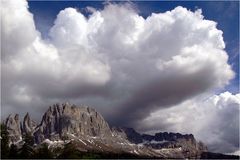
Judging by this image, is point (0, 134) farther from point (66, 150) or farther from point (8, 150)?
point (66, 150)

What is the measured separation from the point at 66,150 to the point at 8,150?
72.8 feet

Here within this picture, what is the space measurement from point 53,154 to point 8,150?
627 inches

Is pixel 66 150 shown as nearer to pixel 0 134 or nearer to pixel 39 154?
pixel 39 154

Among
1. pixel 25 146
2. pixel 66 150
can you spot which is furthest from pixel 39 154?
pixel 25 146

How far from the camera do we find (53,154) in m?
159

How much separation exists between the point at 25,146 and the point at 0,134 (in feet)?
49.3

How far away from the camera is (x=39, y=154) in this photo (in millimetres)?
148750

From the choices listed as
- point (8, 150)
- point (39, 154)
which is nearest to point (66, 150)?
point (39, 154)

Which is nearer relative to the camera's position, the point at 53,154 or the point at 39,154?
the point at 39,154

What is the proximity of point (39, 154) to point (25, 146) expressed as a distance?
19420 mm

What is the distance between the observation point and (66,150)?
152 meters

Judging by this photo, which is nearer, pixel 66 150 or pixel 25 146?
pixel 66 150

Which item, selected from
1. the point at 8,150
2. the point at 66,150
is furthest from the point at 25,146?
the point at 66,150

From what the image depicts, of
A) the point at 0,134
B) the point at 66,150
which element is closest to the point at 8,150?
the point at 0,134
